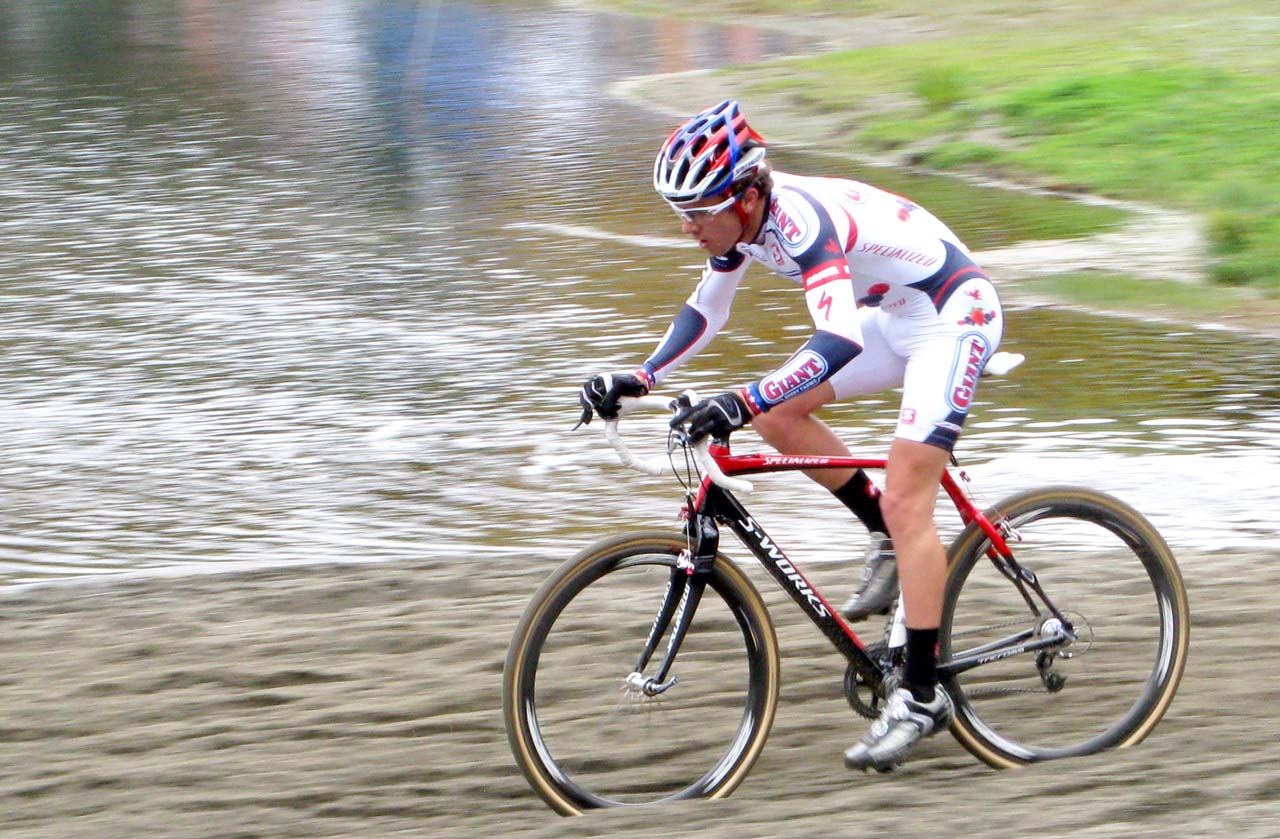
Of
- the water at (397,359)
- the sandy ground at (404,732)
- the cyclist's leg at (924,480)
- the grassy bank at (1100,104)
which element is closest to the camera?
the sandy ground at (404,732)

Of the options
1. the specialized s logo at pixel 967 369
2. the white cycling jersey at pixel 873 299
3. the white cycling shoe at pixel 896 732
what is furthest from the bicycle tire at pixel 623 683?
the specialized s logo at pixel 967 369

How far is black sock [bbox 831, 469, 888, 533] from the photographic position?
15.4ft

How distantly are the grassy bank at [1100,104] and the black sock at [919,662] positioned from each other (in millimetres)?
6892

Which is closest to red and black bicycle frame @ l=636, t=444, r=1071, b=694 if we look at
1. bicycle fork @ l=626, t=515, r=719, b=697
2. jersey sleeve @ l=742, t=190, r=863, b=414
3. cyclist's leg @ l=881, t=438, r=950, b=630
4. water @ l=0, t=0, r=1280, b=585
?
bicycle fork @ l=626, t=515, r=719, b=697

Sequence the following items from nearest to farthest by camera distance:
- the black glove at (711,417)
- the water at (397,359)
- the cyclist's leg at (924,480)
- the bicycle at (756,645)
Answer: the black glove at (711,417)
the bicycle at (756,645)
the cyclist's leg at (924,480)
the water at (397,359)

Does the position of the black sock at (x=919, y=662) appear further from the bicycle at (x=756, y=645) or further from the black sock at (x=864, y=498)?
the black sock at (x=864, y=498)

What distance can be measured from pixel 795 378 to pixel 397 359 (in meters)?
5.89

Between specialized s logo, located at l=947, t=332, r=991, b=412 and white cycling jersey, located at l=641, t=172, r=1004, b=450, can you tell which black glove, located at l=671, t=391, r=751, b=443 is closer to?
white cycling jersey, located at l=641, t=172, r=1004, b=450

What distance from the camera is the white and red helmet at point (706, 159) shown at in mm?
4176

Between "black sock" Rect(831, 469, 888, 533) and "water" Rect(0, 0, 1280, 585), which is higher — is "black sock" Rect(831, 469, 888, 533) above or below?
above

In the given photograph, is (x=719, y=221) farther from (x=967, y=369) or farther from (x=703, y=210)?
(x=967, y=369)

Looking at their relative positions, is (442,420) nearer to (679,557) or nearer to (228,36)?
(679,557)

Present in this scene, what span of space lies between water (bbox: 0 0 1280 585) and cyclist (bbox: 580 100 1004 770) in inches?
70.0

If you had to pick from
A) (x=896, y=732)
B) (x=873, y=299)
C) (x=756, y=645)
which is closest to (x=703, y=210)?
(x=873, y=299)
